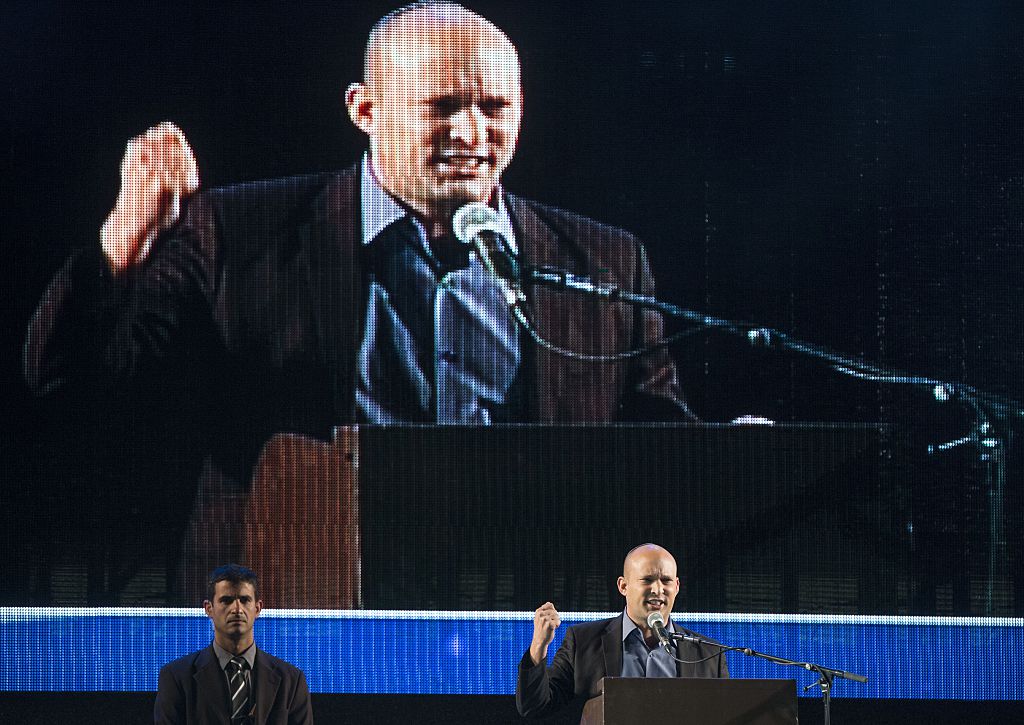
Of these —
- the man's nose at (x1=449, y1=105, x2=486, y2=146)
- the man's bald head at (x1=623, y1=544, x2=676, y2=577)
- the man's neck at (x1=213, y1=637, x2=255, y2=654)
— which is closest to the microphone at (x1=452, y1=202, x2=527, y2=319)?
the man's nose at (x1=449, y1=105, x2=486, y2=146)

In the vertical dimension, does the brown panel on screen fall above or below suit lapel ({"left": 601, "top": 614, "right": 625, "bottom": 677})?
above

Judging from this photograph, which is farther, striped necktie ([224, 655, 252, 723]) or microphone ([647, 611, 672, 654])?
striped necktie ([224, 655, 252, 723])

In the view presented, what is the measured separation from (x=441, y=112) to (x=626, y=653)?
2.61 meters

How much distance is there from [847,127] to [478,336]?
171cm

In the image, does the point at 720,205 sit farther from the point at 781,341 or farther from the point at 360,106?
the point at 360,106

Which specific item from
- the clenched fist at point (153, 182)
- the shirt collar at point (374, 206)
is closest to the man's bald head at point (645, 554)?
the shirt collar at point (374, 206)

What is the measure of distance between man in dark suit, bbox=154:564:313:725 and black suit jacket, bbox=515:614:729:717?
0.69m

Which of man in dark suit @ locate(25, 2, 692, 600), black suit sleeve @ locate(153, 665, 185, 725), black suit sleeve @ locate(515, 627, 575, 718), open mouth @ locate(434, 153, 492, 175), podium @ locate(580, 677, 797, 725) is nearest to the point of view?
podium @ locate(580, 677, 797, 725)

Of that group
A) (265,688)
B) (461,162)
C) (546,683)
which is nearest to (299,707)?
(265,688)

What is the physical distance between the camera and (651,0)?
573cm

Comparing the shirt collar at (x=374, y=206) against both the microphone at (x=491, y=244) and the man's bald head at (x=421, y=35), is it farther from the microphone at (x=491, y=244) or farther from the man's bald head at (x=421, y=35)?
the man's bald head at (x=421, y=35)

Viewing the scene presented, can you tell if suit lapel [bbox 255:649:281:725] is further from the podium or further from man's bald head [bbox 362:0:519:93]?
man's bald head [bbox 362:0:519:93]

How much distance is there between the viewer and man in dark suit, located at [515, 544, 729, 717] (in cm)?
387

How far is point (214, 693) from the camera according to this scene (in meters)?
4.00
